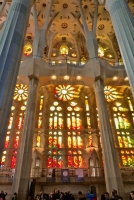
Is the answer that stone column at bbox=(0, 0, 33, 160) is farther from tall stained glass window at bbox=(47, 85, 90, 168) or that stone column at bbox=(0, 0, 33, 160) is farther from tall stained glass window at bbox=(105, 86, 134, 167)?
tall stained glass window at bbox=(105, 86, 134, 167)

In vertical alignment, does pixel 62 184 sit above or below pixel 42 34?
below

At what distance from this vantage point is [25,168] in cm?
1175

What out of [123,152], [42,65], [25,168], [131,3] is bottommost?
[25,168]

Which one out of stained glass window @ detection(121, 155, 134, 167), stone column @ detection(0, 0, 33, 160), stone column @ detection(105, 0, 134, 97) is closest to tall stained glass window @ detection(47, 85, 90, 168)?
stained glass window @ detection(121, 155, 134, 167)

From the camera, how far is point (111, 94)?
2212 cm

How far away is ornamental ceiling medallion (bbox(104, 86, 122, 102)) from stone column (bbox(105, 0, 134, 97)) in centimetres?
1307

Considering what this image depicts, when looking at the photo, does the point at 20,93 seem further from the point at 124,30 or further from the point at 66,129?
the point at 124,30

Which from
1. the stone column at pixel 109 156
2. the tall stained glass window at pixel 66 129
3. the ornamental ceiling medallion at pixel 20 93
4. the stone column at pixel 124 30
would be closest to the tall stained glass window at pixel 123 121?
the tall stained glass window at pixel 66 129

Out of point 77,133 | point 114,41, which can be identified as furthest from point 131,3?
point 77,133

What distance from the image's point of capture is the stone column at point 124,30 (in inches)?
297

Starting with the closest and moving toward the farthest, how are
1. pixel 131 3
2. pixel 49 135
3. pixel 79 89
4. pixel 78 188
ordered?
pixel 78 188 → pixel 49 135 → pixel 131 3 → pixel 79 89

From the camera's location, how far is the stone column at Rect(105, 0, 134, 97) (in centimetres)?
753

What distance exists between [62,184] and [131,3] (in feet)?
69.6

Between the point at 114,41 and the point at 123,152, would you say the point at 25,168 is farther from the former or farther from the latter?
the point at 114,41
